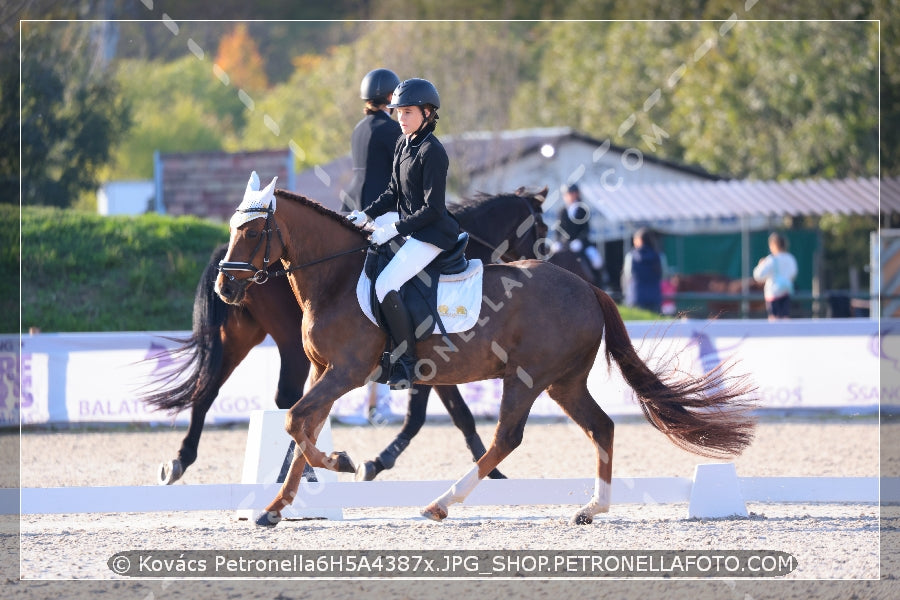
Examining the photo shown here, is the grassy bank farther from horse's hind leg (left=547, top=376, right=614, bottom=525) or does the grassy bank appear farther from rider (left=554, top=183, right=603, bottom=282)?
horse's hind leg (left=547, top=376, right=614, bottom=525)

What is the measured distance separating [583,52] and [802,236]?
508 inches

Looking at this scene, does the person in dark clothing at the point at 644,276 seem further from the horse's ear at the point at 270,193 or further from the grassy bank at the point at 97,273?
the horse's ear at the point at 270,193

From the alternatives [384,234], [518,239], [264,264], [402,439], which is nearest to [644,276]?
[518,239]

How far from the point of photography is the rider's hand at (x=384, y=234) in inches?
228

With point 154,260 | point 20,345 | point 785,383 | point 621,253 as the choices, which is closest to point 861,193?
point 621,253

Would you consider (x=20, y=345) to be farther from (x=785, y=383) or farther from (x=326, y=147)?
(x=326, y=147)

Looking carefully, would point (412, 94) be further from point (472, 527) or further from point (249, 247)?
point (472, 527)

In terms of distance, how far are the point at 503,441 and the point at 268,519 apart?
1314 millimetres

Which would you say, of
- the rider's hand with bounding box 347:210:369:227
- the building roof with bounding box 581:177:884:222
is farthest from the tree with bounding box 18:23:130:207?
the rider's hand with bounding box 347:210:369:227

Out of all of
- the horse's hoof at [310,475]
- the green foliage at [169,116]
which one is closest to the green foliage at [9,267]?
the horse's hoof at [310,475]

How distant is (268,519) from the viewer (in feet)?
19.0

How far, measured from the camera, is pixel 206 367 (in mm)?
7133

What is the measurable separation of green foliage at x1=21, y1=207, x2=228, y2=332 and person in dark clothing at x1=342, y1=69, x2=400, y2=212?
6.88 metres

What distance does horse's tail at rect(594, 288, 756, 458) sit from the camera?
611 centimetres
